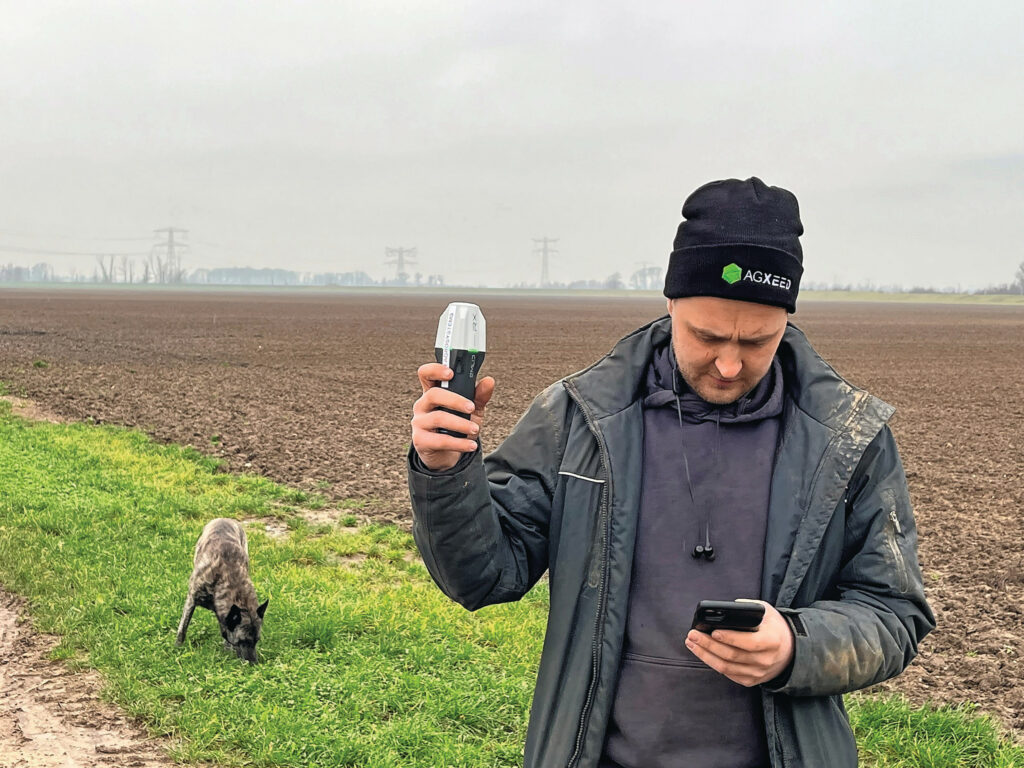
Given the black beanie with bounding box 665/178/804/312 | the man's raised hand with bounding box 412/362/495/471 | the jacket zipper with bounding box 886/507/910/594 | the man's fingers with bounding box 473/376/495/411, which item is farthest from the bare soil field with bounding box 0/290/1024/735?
the man's raised hand with bounding box 412/362/495/471

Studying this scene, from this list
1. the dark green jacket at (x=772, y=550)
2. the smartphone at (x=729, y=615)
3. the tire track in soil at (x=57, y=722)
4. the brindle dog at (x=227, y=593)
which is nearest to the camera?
the smartphone at (x=729, y=615)

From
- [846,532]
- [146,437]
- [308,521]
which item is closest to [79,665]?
[308,521]

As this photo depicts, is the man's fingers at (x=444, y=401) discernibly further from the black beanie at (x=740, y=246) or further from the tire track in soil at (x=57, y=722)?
the tire track in soil at (x=57, y=722)

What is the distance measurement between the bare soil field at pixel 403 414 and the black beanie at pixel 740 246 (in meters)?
5.47

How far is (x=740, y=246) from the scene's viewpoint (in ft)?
7.58

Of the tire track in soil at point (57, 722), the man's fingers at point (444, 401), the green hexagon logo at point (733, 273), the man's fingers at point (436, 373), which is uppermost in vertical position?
the green hexagon logo at point (733, 273)

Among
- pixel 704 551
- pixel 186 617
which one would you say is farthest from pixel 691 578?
pixel 186 617

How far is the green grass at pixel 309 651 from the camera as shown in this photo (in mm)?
5562

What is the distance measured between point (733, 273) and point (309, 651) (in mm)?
5315

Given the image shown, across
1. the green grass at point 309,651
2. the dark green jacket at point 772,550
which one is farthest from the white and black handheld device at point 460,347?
the green grass at point 309,651

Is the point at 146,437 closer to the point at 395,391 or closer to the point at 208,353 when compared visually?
the point at 395,391

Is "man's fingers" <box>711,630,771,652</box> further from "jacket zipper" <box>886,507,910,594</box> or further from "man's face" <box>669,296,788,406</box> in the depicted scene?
"man's face" <box>669,296,788,406</box>

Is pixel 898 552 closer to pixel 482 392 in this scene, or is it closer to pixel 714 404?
pixel 714 404

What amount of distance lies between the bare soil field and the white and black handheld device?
585 centimetres
